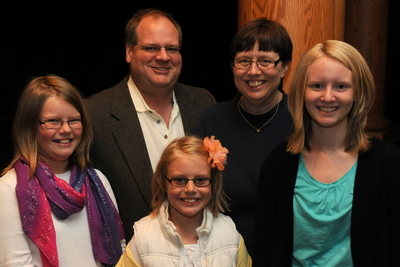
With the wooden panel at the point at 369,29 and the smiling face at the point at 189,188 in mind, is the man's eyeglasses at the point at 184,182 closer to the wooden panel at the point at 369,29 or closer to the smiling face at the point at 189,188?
the smiling face at the point at 189,188

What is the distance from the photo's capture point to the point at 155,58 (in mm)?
3002

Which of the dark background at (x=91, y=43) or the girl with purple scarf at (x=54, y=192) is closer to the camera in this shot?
the girl with purple scarf at (x=54, y=192)

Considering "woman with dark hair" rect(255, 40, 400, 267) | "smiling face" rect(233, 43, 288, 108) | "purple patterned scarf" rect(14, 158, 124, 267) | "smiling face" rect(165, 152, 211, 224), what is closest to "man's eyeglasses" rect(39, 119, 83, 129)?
"purple patterned scarf" rect(14, 158, 124, 267)

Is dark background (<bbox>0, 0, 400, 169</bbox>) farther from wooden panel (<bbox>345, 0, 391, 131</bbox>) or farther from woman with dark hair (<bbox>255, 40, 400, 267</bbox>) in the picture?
woman with dark hair (<bbox>255, 40, 400, 267</bbox>)

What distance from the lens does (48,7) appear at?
26.4 feet

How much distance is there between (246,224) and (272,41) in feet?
2.60

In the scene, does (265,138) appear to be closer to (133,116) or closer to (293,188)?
(293,188)

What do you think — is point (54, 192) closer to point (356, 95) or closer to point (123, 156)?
point (123, 156)

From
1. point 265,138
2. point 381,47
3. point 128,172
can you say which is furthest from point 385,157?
point 381,47

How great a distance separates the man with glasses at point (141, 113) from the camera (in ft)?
9.41

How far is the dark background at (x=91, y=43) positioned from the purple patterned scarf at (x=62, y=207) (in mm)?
5222

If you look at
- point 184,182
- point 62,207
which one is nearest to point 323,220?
point 184,182

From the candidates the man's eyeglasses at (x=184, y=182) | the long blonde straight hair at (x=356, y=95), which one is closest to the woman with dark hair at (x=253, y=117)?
the man's eyeglasses at (x=184, y=182)

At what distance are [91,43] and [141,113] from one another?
5555mm
